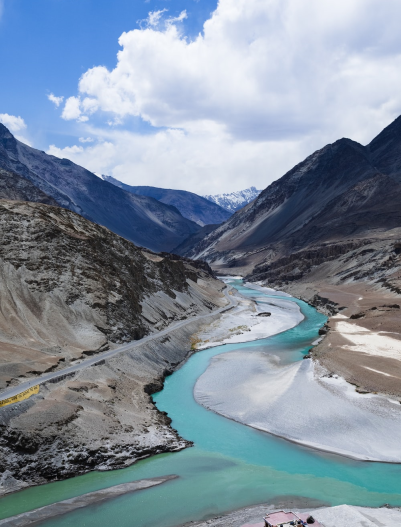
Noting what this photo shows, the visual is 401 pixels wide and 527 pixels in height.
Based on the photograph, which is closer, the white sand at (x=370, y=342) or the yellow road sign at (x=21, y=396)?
the yellow road sign at (x=21, y=396)

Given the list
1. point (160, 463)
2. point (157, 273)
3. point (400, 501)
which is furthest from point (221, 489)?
point (157, 273)

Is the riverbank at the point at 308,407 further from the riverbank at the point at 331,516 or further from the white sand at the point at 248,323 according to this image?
the white sand at the point at 248,323

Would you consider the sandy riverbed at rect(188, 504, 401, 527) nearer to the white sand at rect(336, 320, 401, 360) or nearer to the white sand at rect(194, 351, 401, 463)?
the white sand at rect(194, 351, 401, 463)

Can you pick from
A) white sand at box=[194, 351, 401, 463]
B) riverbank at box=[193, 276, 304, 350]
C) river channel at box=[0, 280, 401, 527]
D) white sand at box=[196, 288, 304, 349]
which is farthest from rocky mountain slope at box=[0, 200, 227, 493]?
white sand at box=[194, 351, 401, 463]

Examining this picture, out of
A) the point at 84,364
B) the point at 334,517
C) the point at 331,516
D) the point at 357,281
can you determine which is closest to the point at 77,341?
the point at 84,364

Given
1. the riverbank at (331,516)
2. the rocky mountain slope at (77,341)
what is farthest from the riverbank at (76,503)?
the riverbank at (331,516)

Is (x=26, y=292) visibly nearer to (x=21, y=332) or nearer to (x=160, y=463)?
(x=21, y=332)
